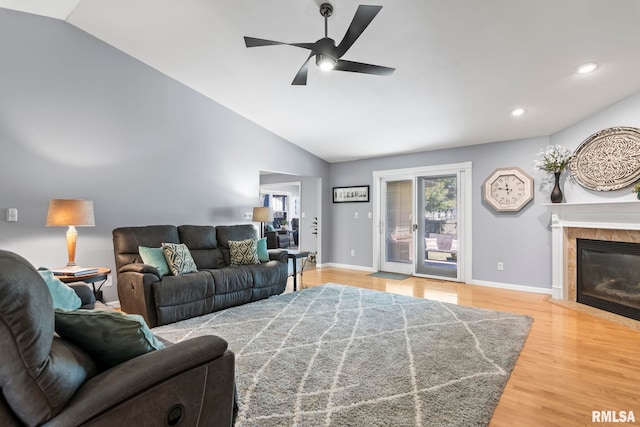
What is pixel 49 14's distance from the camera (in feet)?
10.9

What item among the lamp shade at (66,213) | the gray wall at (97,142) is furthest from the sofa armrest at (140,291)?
the gray wall at (97,142)

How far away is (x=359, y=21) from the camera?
2.12 m

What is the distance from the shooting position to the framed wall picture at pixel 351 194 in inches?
258

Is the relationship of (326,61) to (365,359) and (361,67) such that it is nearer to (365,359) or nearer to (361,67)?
(361,67)

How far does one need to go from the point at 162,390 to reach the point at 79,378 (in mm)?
245

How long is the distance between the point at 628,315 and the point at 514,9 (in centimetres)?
339

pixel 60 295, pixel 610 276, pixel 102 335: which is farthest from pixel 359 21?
pixel 610 276

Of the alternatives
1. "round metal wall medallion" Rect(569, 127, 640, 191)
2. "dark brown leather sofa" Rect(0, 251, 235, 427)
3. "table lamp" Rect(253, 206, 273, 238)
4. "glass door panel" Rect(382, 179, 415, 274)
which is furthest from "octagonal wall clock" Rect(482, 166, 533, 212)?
"dark brown leather sofa" Rect(0, 251, 235, 427)

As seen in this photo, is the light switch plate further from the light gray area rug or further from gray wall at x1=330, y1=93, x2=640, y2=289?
gray wall at x1=330, y1=93, x2=640, y2=289

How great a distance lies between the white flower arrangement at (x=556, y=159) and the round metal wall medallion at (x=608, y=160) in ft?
0.28

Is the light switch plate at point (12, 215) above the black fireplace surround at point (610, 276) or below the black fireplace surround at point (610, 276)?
above

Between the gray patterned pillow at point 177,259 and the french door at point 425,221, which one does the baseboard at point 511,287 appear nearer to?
the french door at point 425,221

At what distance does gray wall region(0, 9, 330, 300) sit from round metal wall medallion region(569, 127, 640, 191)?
4.85m

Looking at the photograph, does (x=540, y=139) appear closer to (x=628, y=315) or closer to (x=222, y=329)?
(x=628, y=315)
